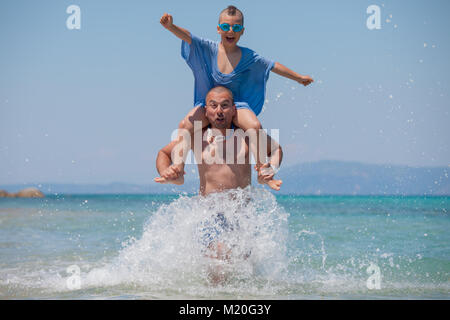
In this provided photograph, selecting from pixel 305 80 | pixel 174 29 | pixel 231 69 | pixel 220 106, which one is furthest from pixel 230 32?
pixel 305 80

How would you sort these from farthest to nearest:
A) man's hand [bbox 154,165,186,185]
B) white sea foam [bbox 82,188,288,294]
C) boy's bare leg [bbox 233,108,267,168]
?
white sea foam [bbox 82,188,288,294], boy's bare leg [bbox 233,108,267,168], man's hand [bbox 154,165,186,185]

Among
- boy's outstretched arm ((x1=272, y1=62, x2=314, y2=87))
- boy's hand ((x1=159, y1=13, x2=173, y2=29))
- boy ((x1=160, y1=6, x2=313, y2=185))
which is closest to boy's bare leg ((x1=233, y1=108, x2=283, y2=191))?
boy ((x1=160, y1=6, x2=313, y2=185))

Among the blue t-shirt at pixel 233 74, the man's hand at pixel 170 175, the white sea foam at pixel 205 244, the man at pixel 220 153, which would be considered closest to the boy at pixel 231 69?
the blue t-shirt at pixel 233 74

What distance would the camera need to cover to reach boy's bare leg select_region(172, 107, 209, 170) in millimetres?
4289

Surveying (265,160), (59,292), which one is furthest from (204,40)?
(59,292)

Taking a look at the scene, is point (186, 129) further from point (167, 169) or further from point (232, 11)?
point (232, 11)

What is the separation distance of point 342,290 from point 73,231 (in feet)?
24.4

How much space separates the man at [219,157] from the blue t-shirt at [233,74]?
14 centimetres

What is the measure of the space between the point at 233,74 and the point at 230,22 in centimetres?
41

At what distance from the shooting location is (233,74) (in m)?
4.43

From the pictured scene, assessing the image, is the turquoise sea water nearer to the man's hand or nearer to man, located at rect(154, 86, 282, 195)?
man, located at rect(154, 86, 282, 195)

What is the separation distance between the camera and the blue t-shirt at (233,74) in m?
4.45

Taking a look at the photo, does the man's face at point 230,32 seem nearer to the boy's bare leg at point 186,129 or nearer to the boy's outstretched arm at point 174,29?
the boy's outstretched arm at point 174,29

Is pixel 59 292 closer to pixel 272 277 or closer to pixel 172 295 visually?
pixel 172 295
